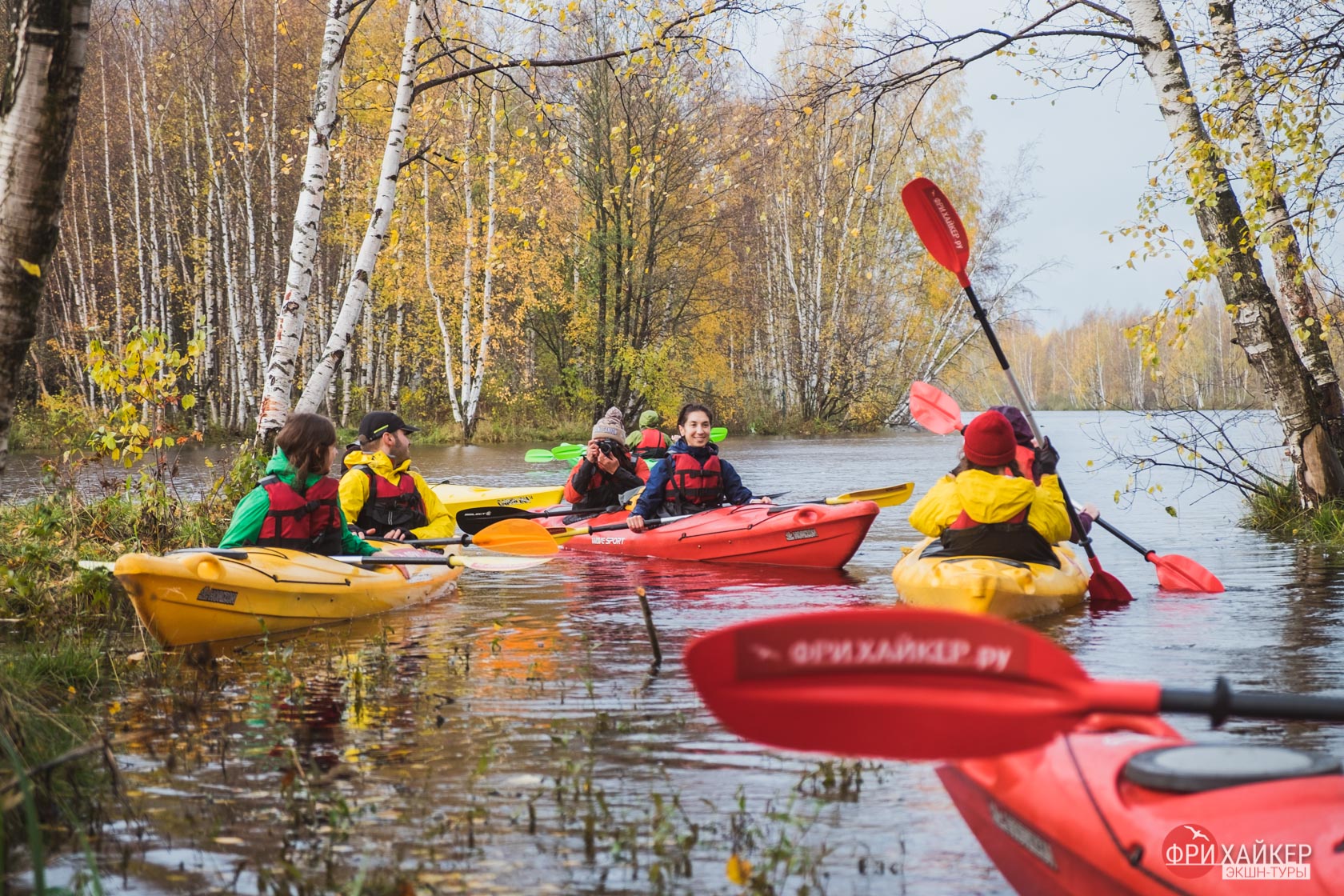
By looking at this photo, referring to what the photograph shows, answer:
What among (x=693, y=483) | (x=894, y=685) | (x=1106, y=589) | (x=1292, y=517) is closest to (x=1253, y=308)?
(x=1292, y=517)

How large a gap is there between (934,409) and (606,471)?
3401 millimetres

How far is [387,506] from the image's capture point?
8125mm

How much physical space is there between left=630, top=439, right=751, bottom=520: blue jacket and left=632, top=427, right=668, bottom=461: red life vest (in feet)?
7.13

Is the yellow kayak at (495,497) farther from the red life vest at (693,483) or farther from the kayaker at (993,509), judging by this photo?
the kayaker at (993,509)

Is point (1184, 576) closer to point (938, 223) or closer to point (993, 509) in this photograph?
point (993, 509)

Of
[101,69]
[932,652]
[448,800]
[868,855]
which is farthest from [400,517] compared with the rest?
[101,69]

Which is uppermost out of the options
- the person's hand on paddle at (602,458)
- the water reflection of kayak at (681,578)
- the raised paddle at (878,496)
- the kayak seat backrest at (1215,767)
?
the person's hand on paddle at (602,458)

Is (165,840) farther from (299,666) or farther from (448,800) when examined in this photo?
(299,666)

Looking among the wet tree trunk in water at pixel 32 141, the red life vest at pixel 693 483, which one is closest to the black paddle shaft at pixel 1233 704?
the wet tree trunk in water at pixel 32 141

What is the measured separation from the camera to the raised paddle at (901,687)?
202 cm

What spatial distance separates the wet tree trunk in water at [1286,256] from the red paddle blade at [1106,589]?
6.69 ft

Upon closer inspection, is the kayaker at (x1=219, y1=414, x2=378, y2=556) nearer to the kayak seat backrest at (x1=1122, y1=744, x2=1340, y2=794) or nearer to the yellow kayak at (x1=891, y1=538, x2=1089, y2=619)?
the yellow kayak at (x1=891, y1=538, x2=1089, y2=619)

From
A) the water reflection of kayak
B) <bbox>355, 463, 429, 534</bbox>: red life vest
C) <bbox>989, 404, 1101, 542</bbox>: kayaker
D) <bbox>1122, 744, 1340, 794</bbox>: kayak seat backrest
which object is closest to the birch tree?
<bbox>355, 463, 429, 534</bbox>: red life vest

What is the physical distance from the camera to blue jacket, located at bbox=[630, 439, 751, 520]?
30.8 feet
